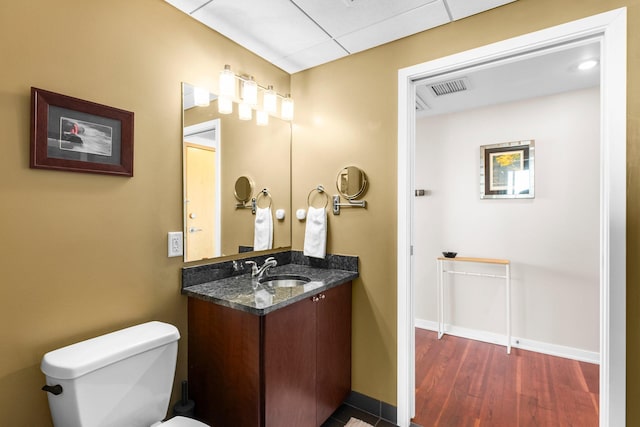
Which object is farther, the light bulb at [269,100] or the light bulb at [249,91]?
the light bulb at [269,100]

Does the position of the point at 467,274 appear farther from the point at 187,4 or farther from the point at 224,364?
the point at 187,4

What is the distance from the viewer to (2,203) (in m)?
1.13

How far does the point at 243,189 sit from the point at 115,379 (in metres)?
1.22

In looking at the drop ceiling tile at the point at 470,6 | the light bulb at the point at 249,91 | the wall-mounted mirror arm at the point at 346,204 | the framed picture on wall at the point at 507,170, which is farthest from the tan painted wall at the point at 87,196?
the framed picture on wall at the point at 507,170

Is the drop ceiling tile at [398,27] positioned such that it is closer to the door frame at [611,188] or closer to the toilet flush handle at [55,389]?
the door frame at [611,188]

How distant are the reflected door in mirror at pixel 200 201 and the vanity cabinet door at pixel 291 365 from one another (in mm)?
633

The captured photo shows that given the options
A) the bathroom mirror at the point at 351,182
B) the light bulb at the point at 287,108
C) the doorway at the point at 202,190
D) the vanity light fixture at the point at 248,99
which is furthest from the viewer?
the light bulb at the point at 287,108

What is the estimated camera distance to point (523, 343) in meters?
2.95

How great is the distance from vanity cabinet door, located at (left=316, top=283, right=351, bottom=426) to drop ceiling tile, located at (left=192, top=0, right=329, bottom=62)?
1.54 m

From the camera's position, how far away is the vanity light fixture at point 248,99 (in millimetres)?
1841

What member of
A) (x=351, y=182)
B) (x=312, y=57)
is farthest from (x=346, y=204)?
(x=312, y=57)

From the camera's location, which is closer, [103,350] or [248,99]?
[103,350]

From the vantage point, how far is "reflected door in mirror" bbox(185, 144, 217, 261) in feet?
5.67

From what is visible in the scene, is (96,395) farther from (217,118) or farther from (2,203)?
(217,118)
